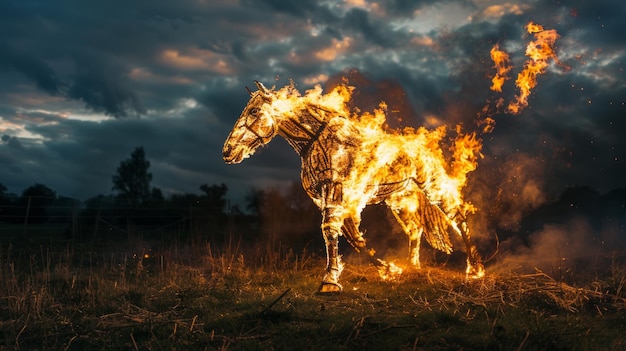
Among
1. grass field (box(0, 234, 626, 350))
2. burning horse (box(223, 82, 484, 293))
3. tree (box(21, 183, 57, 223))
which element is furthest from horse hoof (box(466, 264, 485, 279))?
tree (box(21, 183, 57, 223))

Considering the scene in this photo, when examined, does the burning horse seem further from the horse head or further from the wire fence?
the wire fence

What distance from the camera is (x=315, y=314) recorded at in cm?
816

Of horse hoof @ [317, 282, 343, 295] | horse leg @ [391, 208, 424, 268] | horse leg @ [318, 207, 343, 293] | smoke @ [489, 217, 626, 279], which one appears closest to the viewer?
horse hoof @ [317, 282, 343, 295]

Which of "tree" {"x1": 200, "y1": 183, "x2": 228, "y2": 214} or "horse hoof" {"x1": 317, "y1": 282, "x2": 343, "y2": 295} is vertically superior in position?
"tree" {"x1": 200, "y1": 183, "x2": 228, "y2": 214}

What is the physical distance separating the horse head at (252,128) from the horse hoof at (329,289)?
2.76m

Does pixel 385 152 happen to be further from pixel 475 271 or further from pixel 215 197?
pixel 215 197

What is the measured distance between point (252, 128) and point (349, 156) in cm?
182

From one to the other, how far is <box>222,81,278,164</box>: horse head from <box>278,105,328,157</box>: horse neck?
0.84 ft

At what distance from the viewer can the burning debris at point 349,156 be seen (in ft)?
33.6

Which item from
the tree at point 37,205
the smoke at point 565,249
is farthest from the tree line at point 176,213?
the smoke at point 565,249

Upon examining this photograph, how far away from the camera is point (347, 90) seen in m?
11.2

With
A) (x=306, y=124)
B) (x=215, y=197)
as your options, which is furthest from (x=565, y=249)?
(x=215, y=197)

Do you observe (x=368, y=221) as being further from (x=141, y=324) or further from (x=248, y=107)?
(x=141, y=324)

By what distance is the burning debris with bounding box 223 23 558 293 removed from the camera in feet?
33.6
